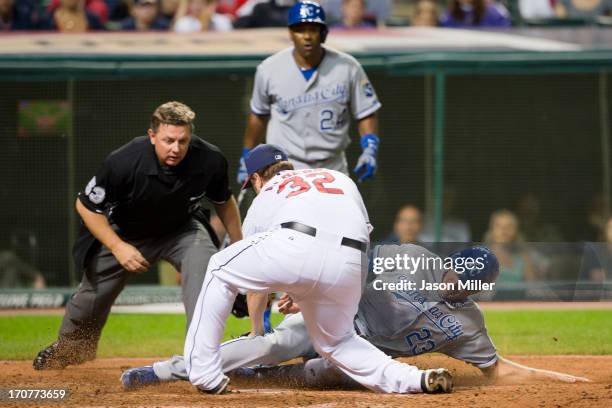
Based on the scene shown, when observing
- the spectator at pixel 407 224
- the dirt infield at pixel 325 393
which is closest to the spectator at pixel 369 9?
the spectator at pixel 407 224

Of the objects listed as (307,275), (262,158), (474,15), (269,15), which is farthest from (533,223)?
(307,275)

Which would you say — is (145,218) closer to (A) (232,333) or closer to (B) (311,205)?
(B) (311,205)

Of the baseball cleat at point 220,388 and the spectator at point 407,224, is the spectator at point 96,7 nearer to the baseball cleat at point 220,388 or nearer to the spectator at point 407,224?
the spectator at point 407,224

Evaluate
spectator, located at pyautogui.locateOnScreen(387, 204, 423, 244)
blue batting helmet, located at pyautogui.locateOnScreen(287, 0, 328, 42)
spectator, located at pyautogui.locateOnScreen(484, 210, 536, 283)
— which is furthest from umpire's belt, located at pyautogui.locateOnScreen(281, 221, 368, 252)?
spectator, located at pyautogui.locateOnScreen(387, 204, 423, 244)

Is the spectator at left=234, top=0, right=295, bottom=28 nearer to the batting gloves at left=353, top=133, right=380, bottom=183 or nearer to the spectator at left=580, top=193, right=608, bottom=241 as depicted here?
the spectator at left=580, top=193, right=608, bottom=241

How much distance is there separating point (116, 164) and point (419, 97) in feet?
18.5

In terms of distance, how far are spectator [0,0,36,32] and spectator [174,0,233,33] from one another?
5.35 ft

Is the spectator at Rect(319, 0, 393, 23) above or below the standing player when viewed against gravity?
above

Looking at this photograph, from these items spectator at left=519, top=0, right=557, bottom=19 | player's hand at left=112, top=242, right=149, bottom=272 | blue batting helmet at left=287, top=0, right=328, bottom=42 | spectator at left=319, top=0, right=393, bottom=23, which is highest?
blue batting helmet at left=287, top=0, right=328, bottom=42

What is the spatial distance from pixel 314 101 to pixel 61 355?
8.32 feet

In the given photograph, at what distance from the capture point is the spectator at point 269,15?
11.9 meters

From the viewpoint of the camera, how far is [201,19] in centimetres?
1254

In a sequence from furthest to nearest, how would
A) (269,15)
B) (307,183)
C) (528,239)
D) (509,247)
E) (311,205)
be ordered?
(269,15)
(528,239)
(509,247)
(307,183)
(311,205)

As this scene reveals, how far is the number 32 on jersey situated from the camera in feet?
17.5
